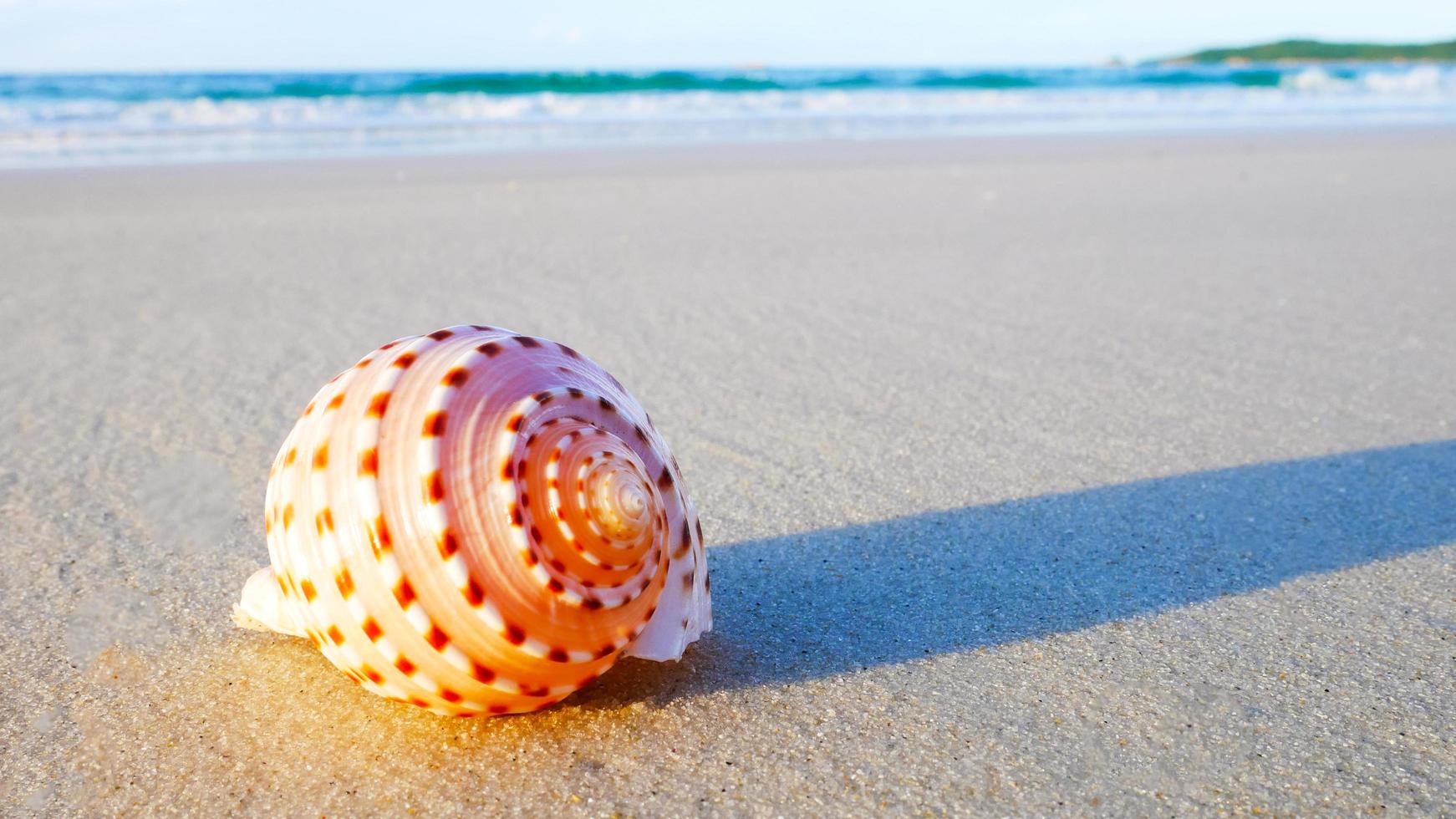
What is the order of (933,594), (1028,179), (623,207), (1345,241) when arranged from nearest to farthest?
(933,594)
(1345,241)
(623,207)
(1028,179)

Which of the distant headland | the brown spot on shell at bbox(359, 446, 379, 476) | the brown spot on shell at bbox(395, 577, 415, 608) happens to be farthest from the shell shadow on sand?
the distant headland

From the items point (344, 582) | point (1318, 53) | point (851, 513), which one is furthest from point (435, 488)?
point (1318, 53)

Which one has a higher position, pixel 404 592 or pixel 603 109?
pixel 404 592

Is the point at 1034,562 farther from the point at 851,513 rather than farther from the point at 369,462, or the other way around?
the point at 369,462

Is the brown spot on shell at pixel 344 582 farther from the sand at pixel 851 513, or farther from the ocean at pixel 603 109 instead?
the ocean at pixel 603 109

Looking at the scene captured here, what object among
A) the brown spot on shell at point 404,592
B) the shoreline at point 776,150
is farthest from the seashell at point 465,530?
the shoreline at point 776,150

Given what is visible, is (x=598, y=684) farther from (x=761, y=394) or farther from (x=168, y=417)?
(x=168, y=417)

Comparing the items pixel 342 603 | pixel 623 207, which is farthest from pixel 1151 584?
pixel 623 207
